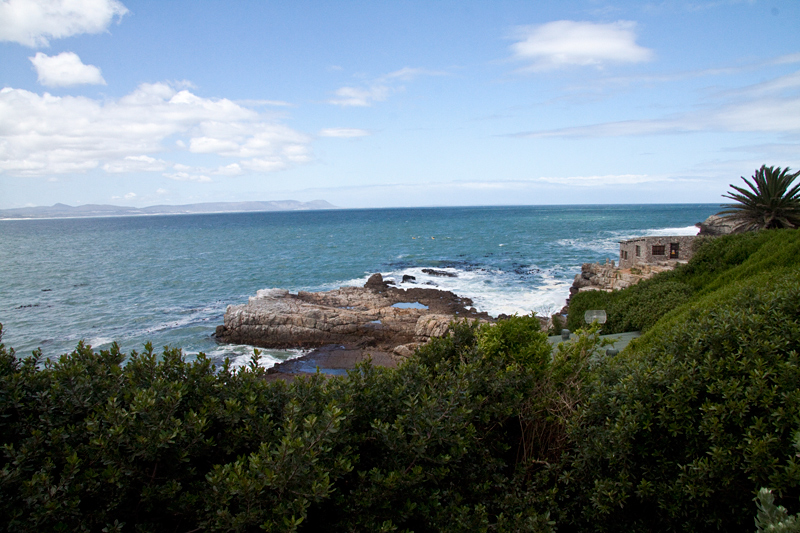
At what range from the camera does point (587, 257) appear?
6044 centimetres

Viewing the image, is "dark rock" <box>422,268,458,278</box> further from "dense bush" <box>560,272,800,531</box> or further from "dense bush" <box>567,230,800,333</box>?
"dense bush" <box>560,272,800,531</box>

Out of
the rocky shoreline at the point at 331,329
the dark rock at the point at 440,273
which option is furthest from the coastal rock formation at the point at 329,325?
the dark rock at the point at 440,273

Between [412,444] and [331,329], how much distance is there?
81.7 ft

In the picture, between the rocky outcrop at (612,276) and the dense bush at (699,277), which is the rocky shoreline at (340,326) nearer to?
the rocky outcrop at (612,276)

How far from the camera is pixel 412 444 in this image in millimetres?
4949

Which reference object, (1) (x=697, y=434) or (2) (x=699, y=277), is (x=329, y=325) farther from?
(1) (x=697, y=434)

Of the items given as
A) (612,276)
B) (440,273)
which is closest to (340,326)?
(612,276)

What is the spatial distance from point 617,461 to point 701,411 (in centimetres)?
118

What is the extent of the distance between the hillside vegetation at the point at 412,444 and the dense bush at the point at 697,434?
0.02m

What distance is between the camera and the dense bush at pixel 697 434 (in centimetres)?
483

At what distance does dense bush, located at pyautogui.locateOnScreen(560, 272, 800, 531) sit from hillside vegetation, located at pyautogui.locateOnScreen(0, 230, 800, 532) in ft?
0.07

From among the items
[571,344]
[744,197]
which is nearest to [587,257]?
[744,197]

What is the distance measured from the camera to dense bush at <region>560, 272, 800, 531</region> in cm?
483

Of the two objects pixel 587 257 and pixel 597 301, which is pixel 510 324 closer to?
pixel 597 301
